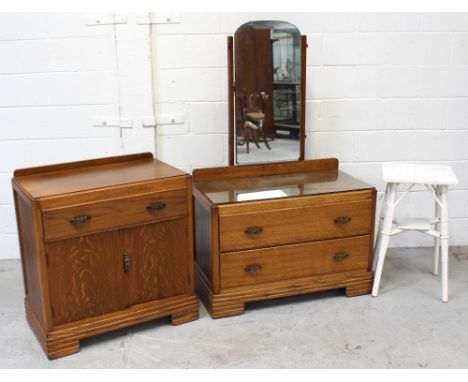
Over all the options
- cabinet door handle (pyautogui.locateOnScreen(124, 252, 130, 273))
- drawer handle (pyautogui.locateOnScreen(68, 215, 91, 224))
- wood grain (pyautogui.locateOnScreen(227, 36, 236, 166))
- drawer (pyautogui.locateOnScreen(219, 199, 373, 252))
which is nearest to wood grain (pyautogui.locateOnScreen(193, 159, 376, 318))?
drawer (pyautogui.locateOnScreen(219, 199, 373, 252))

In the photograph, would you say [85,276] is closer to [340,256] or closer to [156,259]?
[156,259]

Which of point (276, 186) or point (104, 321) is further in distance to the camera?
point (276, 186)

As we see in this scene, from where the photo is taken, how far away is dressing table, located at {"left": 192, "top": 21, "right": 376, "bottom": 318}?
267 centimetres

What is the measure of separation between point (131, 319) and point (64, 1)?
1675mm

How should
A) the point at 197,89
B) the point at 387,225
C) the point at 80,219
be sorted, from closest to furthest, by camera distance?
the point at 80,219, the point at 387,225, the point at 197,89

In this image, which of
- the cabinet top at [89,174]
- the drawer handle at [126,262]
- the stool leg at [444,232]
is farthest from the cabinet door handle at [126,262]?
the stool leg at [444,232]

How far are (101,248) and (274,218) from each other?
0.78m

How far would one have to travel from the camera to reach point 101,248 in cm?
240

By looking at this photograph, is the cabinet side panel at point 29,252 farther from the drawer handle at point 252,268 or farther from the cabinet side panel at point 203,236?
the drawer handle at point 252,268

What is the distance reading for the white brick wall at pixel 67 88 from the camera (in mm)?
3076

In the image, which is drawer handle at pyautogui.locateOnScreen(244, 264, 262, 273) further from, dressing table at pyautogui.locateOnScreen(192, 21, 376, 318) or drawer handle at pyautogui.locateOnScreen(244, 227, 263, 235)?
drawer handle at pyautogui.locateOnScreen(244, 227, 263, 235)

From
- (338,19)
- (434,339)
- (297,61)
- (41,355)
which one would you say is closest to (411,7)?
(338,19)

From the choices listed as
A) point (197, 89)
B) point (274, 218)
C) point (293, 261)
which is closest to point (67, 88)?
point (197, 89)

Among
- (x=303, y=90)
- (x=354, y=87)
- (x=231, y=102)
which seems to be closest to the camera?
(x=231, y=102)
